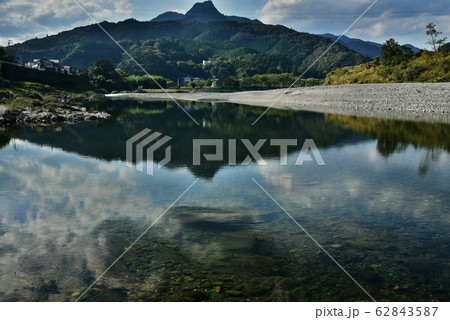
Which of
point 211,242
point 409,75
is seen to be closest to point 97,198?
point 211,242

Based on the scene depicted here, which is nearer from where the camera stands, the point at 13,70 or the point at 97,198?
the point at 97,198

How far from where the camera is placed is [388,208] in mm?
12180

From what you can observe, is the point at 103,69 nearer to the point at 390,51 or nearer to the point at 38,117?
the point at 390,51

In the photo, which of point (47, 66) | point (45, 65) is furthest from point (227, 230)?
point (47, 66)

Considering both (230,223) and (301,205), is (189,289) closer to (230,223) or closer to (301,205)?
(230,223)

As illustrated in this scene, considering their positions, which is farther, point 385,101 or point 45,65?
point 45,65

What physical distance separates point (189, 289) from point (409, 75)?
7347cm

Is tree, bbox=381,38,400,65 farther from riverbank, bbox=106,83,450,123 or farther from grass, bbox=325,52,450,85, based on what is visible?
riverbank, bbox=106,83,450,123

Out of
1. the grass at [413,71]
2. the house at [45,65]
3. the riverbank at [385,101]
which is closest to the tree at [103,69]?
the house at [45,65]

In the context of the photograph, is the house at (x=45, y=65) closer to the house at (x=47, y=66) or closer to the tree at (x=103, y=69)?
the house at (x=47, y=66)

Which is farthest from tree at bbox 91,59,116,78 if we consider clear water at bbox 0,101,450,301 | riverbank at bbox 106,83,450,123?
clear water at bbox 0,101,450,301

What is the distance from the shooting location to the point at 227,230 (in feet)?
34.5

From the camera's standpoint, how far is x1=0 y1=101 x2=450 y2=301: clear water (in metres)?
7.61

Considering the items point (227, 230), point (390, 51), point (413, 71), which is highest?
point (390, 51)
